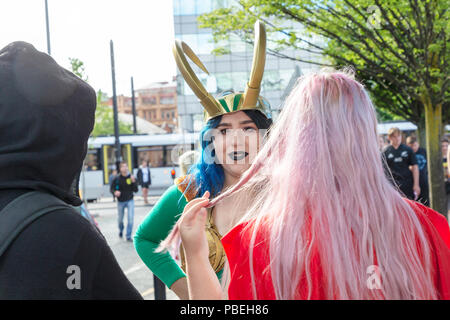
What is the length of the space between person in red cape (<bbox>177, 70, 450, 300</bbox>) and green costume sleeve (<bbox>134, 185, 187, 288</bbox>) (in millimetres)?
1060

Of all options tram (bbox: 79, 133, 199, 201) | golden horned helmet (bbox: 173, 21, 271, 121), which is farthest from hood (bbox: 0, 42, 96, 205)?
tram (bbox: 79, 133, 199, 201)

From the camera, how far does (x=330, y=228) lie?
1229mm

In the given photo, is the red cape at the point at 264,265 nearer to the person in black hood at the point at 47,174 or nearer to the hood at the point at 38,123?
the person in black hood at the point at 47,174

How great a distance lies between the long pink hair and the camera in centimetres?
123

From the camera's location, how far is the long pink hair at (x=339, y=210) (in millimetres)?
1232

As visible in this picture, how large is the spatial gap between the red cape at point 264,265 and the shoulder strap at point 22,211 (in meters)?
0.49

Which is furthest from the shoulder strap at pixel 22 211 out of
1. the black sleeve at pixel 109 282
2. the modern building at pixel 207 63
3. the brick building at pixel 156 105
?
the brick building at pixel 156 105

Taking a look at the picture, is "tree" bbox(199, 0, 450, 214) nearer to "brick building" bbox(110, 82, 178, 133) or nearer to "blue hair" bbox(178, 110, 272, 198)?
"blue hair" bbox(178, 110, 272, 198)

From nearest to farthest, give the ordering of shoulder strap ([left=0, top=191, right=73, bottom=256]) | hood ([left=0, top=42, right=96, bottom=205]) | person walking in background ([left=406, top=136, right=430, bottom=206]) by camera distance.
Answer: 1. shoulder strap ([left=0, top=191, right=73, bottom=256])
2. hood ([left=0, top=42, right=96, bottom=205])
3. person walking in background ([left=406, top=136, right=430, bottom=206])

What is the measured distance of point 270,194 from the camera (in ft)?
4.61

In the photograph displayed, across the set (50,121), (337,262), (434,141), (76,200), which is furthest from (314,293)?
(434,141)

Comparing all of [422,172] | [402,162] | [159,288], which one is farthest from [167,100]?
[159,288]

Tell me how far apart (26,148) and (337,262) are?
2.83 feet

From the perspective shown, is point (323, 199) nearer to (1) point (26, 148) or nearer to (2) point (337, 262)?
(2) point (337, 262)
